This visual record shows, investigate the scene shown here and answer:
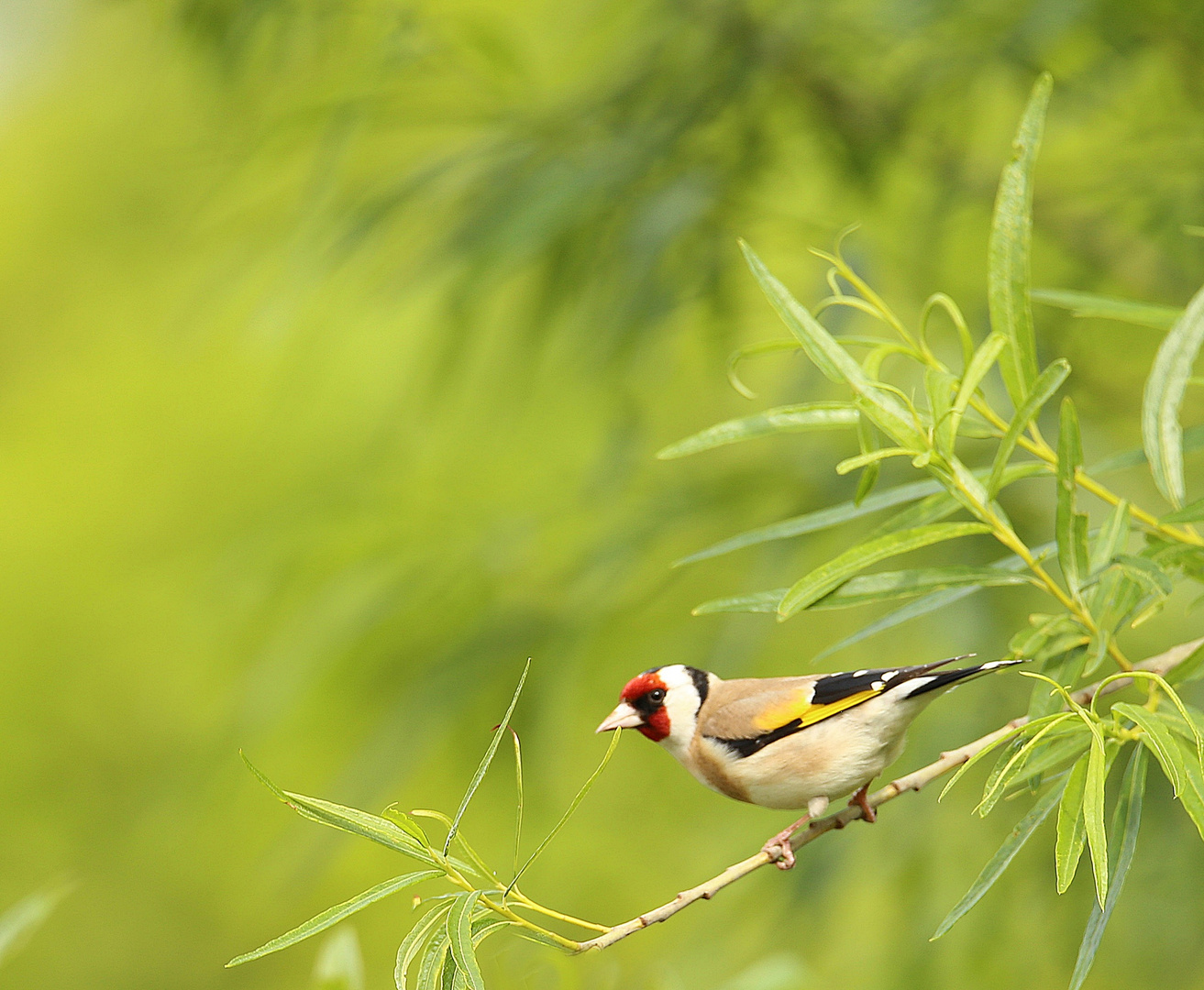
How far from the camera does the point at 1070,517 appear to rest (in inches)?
16.0

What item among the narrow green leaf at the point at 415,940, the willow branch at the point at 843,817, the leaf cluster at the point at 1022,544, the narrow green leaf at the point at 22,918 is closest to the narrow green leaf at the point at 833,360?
the leaf cluster at the point at 1022,544

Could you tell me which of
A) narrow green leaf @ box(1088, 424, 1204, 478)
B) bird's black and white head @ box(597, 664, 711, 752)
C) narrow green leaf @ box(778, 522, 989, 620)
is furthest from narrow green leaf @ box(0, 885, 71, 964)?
narrow green leaf @ box(1088, 424, 1204, 478)

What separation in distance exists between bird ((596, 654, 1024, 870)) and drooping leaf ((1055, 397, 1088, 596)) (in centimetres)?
5

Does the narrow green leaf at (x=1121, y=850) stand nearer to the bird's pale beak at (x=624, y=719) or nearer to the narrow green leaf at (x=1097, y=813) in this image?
the narrow green leaf at (x=1097, y=813)

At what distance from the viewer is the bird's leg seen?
1.20 ft

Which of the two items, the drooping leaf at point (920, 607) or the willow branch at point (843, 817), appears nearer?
the willow branch at point (843, 817)

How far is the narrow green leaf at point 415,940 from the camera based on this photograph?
313mm

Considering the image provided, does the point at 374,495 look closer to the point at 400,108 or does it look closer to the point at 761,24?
the point at 400,108

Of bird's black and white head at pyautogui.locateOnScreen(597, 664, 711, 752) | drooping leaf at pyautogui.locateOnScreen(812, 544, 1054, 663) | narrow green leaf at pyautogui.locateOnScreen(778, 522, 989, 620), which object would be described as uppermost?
narrow green leaf at pyautogui.locateOnScreen(778, 522, 989, 620)

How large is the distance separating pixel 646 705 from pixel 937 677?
0.41 ft

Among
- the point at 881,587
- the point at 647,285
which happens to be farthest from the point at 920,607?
the point at 647,285

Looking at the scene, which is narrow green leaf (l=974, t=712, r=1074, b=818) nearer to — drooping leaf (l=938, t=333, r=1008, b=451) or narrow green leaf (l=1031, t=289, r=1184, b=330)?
drooping leaf (l=938, t=333, r=1008, b=451)

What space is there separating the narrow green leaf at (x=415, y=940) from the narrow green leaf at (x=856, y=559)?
0.14m

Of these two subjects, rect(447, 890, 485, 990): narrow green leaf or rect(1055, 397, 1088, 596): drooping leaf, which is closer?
rect(447, 890, 485, 990): narrow green leaf
